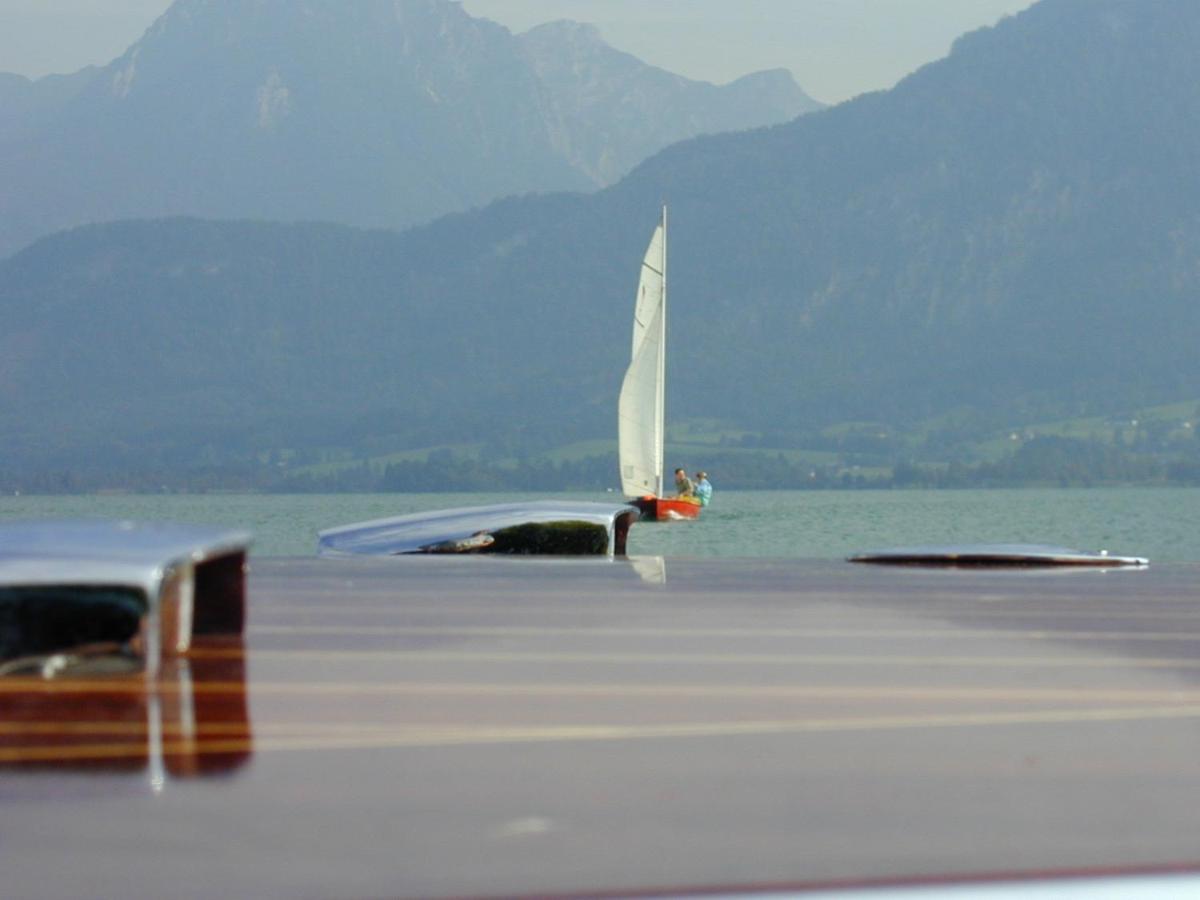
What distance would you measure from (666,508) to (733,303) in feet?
400

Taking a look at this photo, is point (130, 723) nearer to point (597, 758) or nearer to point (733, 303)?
point (597, 758)

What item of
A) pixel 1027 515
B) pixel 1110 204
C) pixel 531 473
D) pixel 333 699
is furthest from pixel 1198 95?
pixel 333 699

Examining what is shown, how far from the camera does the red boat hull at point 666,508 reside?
56.3 m

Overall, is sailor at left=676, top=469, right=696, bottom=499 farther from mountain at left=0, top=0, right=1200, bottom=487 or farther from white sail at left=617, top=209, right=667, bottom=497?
mountain at left=0, top=0, right=1200, bottom=487

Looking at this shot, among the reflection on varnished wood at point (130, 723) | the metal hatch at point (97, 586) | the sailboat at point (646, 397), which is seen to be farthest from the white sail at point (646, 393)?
the reflection on varnished wood at point (130, 723)

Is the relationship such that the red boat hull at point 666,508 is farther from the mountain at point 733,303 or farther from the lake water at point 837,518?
the mountain at point 733,303

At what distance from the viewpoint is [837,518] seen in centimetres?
8700

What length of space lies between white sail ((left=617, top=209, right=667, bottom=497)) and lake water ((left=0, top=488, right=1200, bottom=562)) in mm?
2503

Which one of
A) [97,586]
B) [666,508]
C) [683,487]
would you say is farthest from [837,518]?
[97,586]

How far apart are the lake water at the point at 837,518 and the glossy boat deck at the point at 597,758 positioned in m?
34.0

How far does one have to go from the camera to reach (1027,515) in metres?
90.1

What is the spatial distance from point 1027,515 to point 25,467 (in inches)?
3606

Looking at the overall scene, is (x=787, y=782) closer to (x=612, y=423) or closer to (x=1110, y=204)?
(x=612, y=423)

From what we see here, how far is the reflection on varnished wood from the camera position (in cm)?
153
